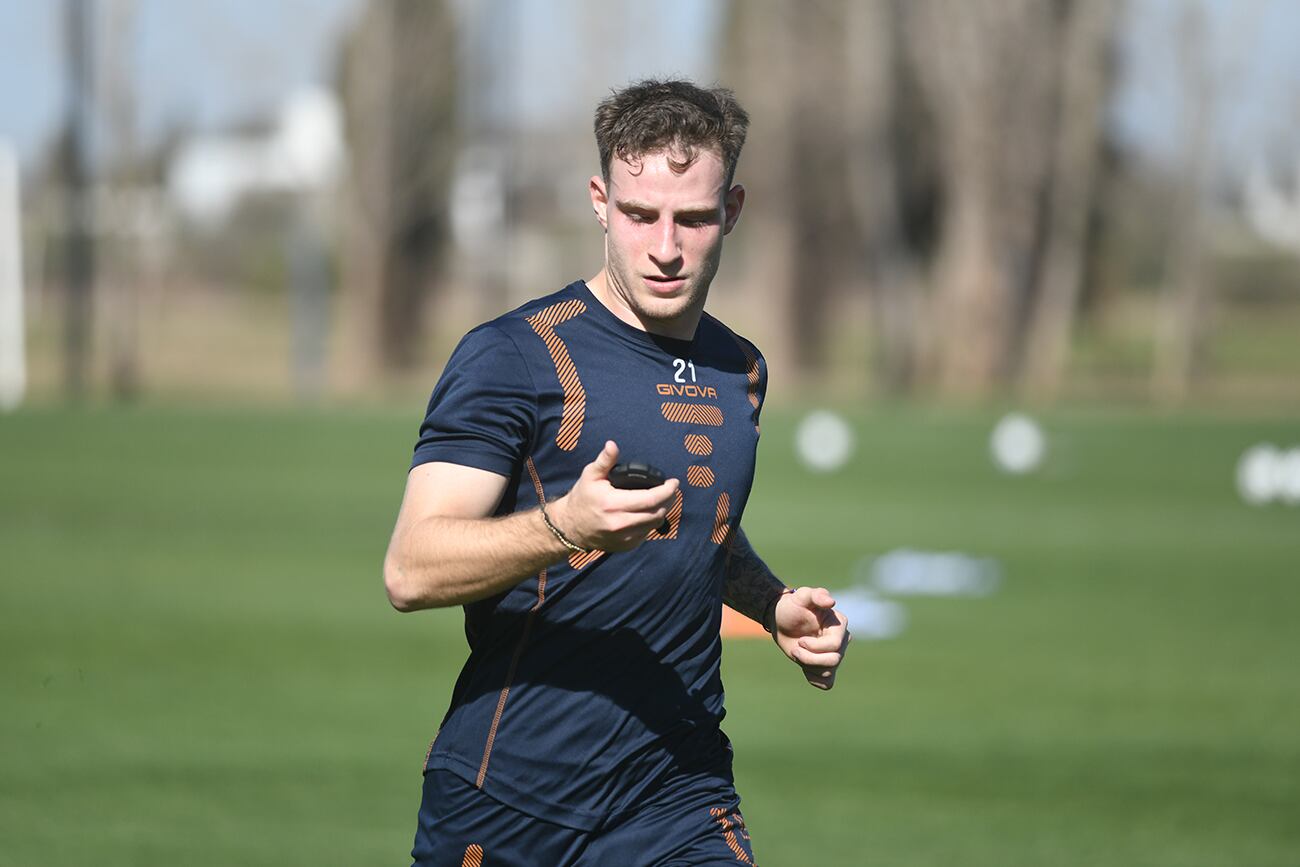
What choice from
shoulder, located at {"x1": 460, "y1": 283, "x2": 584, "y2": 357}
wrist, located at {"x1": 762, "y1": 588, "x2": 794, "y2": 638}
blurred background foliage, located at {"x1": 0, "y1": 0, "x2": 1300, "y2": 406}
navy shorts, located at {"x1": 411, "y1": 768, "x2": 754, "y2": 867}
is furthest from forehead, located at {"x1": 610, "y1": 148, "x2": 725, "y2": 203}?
blurred background foliage, located at {"x1": 0, "y1": 0, "x2": 1300, "y2": 406}

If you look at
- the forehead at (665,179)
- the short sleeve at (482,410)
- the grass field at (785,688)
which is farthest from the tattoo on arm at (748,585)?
the grass field at (785,688)

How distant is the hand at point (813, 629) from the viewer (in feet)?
13.6

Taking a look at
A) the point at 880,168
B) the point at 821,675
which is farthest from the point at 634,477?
the point at 880,168

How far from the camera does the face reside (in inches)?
150

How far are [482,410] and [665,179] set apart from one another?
618 millimetres

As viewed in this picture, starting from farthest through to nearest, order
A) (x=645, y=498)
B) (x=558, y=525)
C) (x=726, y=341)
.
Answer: (x=726, y=341) < (x=558, y=525) < (x=645, y=498)

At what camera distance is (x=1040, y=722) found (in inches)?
421

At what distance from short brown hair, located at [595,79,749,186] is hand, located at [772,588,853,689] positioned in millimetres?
959

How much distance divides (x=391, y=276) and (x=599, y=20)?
12.9 metres

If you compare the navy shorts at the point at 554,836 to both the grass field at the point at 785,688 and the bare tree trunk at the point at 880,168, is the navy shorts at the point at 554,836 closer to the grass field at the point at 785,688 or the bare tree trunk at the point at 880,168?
the grass field at the point at 785,688

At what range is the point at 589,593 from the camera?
3898 millimetres

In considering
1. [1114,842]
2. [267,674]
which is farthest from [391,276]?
[1114,842]

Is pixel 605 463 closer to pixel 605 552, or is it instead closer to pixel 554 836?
pixel 605 552

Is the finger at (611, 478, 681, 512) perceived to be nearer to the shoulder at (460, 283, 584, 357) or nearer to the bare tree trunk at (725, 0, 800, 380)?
the shoulder at (460, 283, 584, 357)
